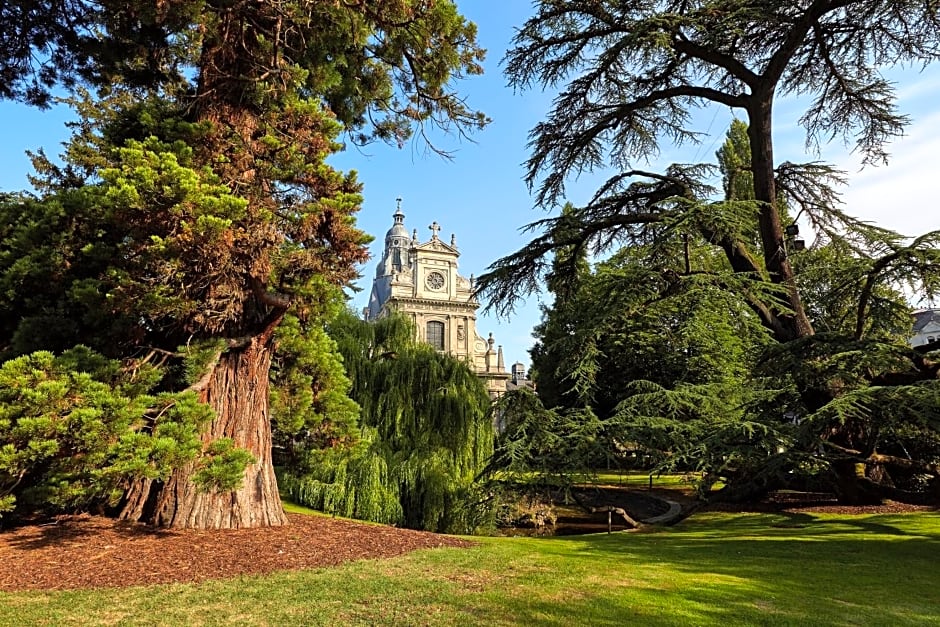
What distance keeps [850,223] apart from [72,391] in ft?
35.3

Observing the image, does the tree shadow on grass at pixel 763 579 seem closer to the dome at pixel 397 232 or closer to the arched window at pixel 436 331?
the arched window at pixel 436 331

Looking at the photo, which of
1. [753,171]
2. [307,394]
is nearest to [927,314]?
[753,171]

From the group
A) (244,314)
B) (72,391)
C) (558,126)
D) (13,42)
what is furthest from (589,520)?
(13,42)

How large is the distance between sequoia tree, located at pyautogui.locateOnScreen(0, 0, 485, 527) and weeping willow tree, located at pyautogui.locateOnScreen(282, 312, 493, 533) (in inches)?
77.2

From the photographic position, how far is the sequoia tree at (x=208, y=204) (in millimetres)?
4788

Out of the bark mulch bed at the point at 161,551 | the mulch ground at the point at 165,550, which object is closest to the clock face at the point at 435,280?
the mulch ground at the point at 165,550

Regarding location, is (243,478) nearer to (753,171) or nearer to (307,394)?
(307,394)

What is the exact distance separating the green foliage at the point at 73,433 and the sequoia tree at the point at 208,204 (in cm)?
82

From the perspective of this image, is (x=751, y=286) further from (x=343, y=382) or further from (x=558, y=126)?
(x=343, y=382)

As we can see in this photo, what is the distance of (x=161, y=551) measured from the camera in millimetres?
4699

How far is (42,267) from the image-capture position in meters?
5.31

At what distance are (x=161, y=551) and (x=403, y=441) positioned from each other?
6333 mm

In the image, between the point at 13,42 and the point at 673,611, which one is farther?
the point at 13,42

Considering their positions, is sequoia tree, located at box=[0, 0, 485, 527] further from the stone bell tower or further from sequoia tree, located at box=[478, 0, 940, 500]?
the stone bell tower
